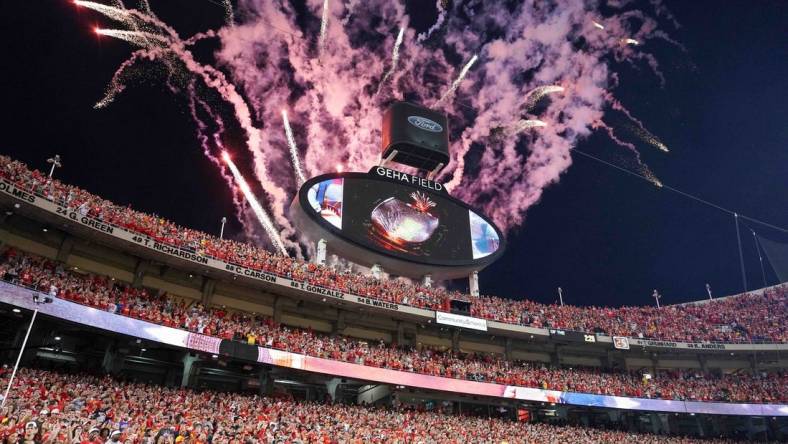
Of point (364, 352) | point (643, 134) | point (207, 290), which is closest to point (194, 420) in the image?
point (207, 290)

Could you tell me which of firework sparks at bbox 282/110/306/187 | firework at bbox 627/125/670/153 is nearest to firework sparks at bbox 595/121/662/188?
firework at bbox 627/125/670/153

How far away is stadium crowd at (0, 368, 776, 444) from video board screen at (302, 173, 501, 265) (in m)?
14.5

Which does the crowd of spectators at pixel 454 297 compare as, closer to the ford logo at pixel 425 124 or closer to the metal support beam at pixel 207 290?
the metal support beam at pixel 207 290

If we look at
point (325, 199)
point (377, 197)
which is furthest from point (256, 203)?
point (377, 197)

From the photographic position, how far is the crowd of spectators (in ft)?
87.5

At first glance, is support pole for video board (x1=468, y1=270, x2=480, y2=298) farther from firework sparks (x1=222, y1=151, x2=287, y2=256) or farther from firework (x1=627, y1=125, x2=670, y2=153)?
firework (x1=627, y1=125, x2=670, y2=153)

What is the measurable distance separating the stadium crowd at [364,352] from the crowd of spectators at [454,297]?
11.6 ft

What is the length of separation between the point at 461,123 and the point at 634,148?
20.3 metres

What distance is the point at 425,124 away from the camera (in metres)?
48.4

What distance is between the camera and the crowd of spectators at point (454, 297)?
87.5 ft

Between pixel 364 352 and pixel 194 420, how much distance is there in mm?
14794

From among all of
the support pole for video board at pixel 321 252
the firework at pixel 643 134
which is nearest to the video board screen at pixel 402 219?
the support pole for video board at pixel 321 252

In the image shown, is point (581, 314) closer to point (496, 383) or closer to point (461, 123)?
point (496, 383)

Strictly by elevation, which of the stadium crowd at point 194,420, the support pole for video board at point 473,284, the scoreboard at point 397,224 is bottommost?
the stadium crowd at point 194,420
